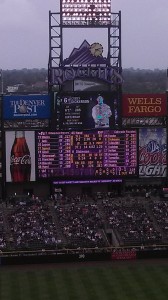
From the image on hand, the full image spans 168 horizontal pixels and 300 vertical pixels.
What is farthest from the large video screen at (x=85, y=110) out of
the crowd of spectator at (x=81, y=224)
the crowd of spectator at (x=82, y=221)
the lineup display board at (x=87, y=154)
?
the crowd of spectator at (x=81, y=224)

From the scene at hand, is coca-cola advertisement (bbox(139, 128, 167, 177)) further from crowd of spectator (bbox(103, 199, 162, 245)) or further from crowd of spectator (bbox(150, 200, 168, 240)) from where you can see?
crowd of spectator (bbox(103, 199, 162, 245))

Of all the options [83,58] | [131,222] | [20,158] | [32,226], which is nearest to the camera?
[32,226]

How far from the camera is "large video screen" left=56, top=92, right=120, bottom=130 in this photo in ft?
142

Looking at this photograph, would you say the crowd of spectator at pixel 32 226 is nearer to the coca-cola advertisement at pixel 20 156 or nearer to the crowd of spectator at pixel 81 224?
the crowd of spectator at pixel 81 224

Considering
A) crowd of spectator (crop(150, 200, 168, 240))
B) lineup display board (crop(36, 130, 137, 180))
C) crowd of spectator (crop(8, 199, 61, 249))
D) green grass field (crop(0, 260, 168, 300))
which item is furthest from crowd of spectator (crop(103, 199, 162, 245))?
crowd of spectator (crop(8, 199, 61, 249))

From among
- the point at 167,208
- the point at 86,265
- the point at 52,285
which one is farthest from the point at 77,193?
the point at 52,285

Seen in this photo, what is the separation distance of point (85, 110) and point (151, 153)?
601cm

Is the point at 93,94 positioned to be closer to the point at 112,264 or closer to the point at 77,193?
the point at 77,193

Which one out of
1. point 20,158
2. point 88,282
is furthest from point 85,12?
point 88,282

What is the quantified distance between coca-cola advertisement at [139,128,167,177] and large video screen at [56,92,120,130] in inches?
122

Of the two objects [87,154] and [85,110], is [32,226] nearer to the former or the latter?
[87,154]

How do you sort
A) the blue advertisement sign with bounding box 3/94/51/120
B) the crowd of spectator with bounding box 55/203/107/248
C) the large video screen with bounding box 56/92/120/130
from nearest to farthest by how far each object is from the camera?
the crowd of spectator with bounding box 55/203/107/248 → the blue advertisement sign with bounding box 3/94/51/120 → the large video screen with bounding box 56/92/120/130

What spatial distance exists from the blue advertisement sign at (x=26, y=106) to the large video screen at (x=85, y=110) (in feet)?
3.07

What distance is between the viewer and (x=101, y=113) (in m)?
43.7
